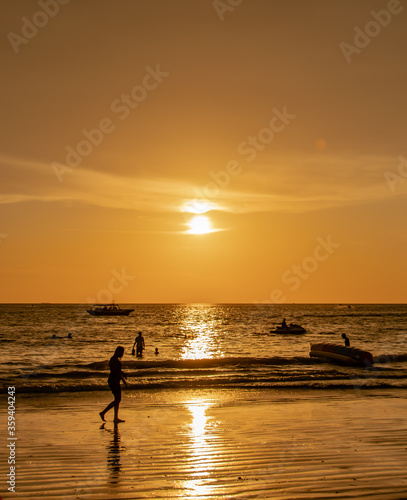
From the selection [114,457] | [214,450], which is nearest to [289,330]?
[214,450]

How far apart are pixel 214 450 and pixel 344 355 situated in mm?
25767

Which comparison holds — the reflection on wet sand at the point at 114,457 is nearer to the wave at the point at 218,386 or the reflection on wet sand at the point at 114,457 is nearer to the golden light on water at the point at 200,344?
the wave at the point at 218,386

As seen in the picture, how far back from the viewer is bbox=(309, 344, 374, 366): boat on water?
110 feet

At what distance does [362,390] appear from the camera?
22.1 meters

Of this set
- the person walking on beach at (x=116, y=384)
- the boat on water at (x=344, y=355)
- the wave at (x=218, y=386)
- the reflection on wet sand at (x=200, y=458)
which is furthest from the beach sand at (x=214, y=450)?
the boat on water at (x=344, y=355)

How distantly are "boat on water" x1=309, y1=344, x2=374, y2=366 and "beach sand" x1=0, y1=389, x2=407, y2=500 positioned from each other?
15.2 meters

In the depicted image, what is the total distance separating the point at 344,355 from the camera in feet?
115

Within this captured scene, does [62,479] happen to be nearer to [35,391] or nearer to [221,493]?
[221,493]

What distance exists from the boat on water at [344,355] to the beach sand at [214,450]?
15.2 m

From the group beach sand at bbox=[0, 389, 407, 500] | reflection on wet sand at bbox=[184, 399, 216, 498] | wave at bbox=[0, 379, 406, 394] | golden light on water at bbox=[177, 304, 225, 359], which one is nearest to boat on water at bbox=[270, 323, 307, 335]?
golden light on water at bbox=[177, 304, 225, 359]

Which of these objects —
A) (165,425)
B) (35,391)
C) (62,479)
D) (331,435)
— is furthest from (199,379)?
(62,479)

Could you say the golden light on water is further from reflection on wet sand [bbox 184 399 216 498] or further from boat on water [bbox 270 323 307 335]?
reflection on wet sand [bbox 184 399 216 498]

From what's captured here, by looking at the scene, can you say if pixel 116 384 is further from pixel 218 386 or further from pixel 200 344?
pixel 200 344

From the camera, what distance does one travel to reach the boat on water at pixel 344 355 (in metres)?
33.7
